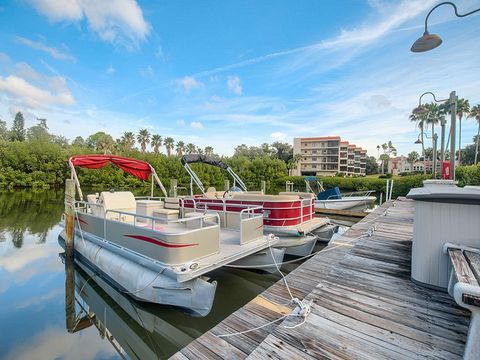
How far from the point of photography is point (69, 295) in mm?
5758

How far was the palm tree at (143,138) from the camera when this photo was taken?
54125 mm

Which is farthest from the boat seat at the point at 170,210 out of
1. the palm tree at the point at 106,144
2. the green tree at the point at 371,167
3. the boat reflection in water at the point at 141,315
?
the green tree at the point at 371,167

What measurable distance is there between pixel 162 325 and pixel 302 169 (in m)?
59.6

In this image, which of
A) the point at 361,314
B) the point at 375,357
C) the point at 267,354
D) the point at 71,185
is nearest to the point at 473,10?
the point at 361,314

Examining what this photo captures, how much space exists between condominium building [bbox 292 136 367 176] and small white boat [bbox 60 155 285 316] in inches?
2130

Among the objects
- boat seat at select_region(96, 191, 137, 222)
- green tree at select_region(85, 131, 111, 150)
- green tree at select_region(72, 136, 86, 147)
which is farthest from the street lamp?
green tree at select_region(72, 136, 86, 147)

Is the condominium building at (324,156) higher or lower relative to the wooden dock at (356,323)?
higher

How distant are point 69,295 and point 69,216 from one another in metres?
2.38

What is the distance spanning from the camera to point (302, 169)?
61.5 meters

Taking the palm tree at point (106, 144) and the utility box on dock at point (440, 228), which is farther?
the palm tree at point (106, 144)

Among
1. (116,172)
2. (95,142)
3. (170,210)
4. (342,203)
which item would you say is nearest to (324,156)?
(116,172)

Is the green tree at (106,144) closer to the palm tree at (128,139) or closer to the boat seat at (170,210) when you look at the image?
the palm tree at (128,139)

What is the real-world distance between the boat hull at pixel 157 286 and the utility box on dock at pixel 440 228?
9.27ft

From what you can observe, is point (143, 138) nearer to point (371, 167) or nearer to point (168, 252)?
point (168, 252)
